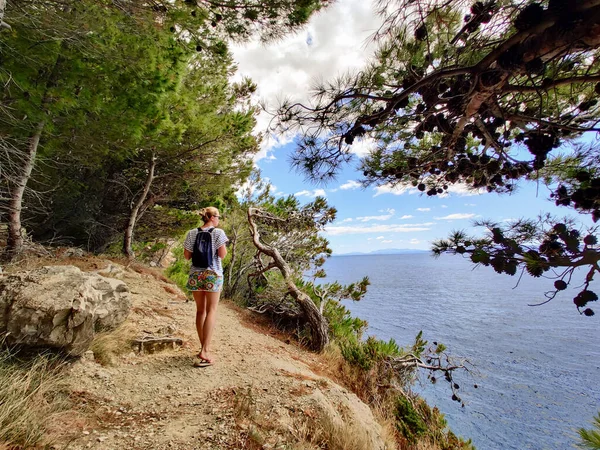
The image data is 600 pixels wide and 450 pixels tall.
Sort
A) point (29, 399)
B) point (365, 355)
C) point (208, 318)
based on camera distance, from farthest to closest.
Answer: point (365, 355)
point (208, 318)
point (29, 399)

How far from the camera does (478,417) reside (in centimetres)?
656

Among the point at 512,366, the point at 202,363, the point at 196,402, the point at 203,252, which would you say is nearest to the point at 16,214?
the point at 203,252

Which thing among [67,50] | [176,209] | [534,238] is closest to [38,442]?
[534,238]

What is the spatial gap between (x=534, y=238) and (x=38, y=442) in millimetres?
4130

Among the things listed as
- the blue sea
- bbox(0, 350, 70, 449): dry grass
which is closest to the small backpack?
bbox(0, 350, 70, 449): dry grass

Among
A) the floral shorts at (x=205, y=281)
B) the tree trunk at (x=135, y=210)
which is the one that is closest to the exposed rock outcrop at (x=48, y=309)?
the floral shorts at (x=205, y=281)

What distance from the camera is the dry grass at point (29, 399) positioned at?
A: 1.63 metres

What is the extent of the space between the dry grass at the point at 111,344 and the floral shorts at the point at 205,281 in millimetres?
1018

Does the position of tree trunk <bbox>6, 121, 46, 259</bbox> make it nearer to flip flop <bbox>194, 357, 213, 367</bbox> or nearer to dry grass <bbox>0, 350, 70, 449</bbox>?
dry grass <bbox>0, 350, 70, 449</bbox>

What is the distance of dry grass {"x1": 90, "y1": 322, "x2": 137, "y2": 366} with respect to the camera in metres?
2.83

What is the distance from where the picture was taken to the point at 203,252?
310 cm

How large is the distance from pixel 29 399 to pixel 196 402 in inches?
45.8

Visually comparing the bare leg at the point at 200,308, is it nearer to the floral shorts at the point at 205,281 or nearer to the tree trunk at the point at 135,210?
the floral shorts at the point at 205,281

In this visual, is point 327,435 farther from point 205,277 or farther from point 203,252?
point 203,252
